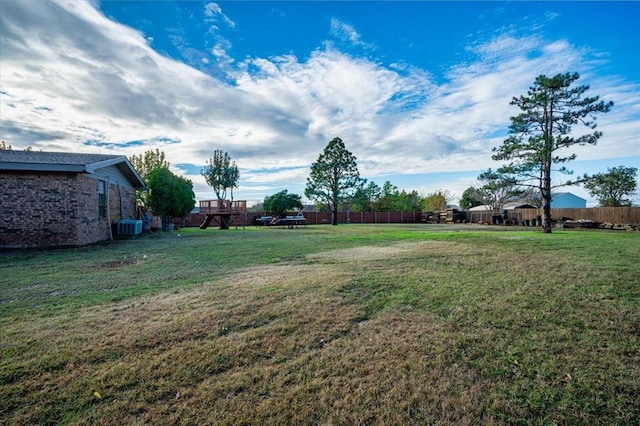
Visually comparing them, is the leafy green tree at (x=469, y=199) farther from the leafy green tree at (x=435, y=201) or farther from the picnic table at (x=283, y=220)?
the picnic table at (x=283, y=220)

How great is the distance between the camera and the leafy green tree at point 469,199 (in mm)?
45066

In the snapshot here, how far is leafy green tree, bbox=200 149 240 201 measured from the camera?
136 feet

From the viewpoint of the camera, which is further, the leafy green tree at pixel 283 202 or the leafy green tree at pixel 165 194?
the leafy green tree at pixel 283 202

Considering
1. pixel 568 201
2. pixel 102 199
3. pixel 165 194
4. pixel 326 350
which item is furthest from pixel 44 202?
pixel 568 201

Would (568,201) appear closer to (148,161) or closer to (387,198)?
(387,198)

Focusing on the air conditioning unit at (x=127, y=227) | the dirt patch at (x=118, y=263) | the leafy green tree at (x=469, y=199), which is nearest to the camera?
the dirt patch at (x=118, y=263)

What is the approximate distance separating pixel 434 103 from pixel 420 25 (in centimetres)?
523

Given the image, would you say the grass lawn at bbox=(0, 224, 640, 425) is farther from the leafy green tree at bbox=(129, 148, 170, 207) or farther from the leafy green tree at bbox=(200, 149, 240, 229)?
the leafy green tree at bbox=(200, 149, 240, 229)

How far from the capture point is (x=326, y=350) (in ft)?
8.61

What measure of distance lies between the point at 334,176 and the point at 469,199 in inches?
1024

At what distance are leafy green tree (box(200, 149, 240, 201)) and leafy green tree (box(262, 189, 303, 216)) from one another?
1400 cm

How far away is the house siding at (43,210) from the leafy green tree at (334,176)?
76.4 ft

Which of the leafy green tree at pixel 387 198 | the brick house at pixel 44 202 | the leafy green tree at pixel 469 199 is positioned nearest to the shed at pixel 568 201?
the leafy green tree at pixel 469 199

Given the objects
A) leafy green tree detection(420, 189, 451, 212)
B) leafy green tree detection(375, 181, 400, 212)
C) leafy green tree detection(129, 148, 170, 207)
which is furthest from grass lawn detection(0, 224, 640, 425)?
leafy green tree detection(420, 189, 451, 212)
